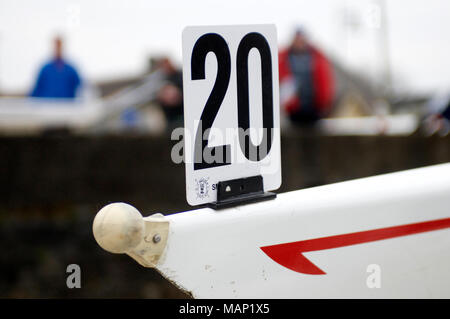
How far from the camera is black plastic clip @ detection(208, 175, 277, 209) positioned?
167 cm

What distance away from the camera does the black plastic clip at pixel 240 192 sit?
1672 millimetres

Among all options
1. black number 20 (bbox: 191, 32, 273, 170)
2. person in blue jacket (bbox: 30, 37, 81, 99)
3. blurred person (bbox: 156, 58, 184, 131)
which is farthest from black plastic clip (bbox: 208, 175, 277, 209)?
person in blue jacket (bbox: 30, 37, 81, 99)

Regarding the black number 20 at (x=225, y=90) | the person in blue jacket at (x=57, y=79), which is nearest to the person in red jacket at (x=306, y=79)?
the person in blue jacket at (x=57, y=79)

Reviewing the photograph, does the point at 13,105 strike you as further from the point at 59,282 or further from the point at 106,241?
the point at 106,241

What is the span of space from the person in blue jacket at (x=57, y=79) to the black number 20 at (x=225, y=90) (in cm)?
464

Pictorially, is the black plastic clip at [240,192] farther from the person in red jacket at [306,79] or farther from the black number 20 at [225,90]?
the person in red jacket at [306,79]

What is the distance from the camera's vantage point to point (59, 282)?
175 inches

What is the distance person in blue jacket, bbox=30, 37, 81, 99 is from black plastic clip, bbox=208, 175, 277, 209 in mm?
4751

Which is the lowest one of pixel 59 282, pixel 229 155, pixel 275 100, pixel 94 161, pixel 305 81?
pixel 59 282

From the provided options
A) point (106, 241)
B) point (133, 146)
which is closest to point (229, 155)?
point (106, 241)

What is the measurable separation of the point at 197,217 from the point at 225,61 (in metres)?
0.52

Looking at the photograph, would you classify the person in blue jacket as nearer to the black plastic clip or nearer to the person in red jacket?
the person in red jacket

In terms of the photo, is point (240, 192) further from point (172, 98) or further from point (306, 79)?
point (306, 79)

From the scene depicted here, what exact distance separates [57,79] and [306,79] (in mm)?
2816
